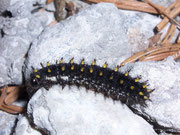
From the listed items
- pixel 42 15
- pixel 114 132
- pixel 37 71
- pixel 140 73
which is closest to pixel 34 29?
pixel 42 15

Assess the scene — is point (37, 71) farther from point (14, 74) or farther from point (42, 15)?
point (42, 15)

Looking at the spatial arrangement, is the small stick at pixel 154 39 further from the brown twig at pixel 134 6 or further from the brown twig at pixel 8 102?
the brown twig at pixel 8 102

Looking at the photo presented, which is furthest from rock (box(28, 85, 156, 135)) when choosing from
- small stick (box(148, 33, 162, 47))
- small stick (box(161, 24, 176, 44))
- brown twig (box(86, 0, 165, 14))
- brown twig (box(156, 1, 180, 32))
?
brown twig (box(86, 0, 165, 14))

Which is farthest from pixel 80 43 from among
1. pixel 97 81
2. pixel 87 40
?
pixel 97 81

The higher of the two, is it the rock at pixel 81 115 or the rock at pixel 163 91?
the rock at pixel 163 91

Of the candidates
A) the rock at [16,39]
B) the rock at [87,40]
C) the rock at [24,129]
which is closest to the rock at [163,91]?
the rock at [87,40]

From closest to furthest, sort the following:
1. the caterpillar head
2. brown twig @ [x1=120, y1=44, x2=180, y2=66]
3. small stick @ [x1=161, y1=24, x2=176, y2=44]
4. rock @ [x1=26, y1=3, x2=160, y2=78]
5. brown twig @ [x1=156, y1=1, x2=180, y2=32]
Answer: the caterpillar head
rock @ [x1=26, y1=3, x2=160, y2=78]
brown twig @ [x1=120, y1=44, x2=180, y2=66]
small stick @ [x1=161, y1=24, x2=176, y2=44]
brown twig @ [x1=156, y1=1, x2=180, y2=32]

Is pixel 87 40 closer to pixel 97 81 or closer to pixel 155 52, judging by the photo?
pixel 97 81

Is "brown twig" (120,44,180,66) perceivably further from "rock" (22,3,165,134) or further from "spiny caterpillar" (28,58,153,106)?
"spiny caterpillar" (28,58,153,106)
